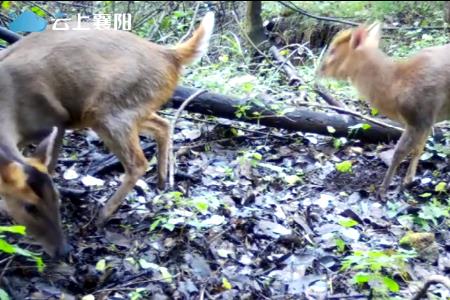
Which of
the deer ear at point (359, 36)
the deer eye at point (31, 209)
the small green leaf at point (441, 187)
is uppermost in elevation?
the deer ear at point (359, 36)

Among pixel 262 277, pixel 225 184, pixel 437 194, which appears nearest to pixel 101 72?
pixel 225 184

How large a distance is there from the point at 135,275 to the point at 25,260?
2.05ft

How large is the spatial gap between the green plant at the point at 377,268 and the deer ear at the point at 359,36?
7.10ft

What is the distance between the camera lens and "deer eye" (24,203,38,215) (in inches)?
168

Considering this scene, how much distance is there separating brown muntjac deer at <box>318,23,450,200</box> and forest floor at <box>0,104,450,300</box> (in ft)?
1.14

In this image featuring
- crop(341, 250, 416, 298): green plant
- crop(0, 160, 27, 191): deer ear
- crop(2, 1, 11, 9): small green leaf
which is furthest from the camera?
crop(2, 1, 11, 9): small green leaf

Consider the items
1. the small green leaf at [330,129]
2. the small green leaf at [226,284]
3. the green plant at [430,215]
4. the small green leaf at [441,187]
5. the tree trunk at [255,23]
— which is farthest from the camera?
the tree trunk at [255,23]

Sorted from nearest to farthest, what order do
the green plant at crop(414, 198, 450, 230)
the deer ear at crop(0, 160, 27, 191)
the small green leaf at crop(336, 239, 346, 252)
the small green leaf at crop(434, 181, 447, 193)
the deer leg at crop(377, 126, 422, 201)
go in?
1. the deer ear at crop(0, 160, 27, 191)
2. the small green leaf at crop(336, 239, 346, 252)
3. the green plant at crop(414, 198, 450, 230)
4. the small green leaf at crop(434, 181, 447, 193)
5. the deer leg at crop(377, 126, 422, 201)

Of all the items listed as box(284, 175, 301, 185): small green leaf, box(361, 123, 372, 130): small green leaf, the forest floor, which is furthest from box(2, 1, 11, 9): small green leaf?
box(361, 123, 372, 130): small green leaf

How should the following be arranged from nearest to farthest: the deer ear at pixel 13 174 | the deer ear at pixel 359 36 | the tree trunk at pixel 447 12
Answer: the deer ear at pixel 13 174, the deer ear at pixel 359 36, the tree trunk at pixel 447 12

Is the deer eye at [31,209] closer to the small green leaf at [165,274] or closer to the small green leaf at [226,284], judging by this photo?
the small green leaf at [165,274]

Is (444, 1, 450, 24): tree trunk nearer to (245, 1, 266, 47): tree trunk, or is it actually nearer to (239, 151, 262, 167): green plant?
(245, 1, 266, 47): tree trunk

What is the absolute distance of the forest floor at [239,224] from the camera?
4.40 metres

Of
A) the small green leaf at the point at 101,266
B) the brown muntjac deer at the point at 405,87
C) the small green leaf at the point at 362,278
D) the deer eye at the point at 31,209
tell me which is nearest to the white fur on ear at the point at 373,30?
the brown muntjac deer at the point at 405,87
